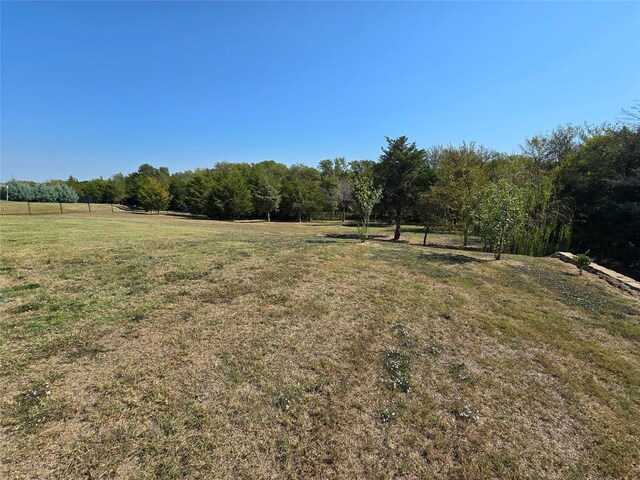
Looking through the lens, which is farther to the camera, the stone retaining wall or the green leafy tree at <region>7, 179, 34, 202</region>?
the green leafy tree at <region>7, 179, 34, 202</region>

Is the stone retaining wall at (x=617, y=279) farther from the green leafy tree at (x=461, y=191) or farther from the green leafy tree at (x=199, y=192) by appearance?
the green leafy tree at (x=199, y=192)

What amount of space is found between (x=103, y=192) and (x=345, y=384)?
8116cm

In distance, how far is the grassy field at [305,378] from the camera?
2393 mm

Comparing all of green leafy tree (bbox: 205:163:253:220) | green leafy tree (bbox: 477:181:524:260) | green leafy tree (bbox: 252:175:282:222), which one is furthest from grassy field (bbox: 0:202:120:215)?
green leafy tree (bbox: 477:181:524:260)

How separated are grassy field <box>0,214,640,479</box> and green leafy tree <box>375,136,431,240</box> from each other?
51.6 feet

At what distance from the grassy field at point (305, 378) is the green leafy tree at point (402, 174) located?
1574cm

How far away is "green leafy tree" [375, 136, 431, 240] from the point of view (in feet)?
68.6

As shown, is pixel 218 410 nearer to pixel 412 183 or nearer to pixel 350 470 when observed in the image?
pixel 350 470

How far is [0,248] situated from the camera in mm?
7512

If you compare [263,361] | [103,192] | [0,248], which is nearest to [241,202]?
[0,248]

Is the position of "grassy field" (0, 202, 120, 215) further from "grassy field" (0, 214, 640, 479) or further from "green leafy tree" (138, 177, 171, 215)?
"grassy field" (0, 214, 640, 479)

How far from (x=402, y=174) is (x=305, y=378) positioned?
20.1m

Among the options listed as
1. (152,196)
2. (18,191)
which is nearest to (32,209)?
(152,196)

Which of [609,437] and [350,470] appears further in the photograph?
[609,437]
